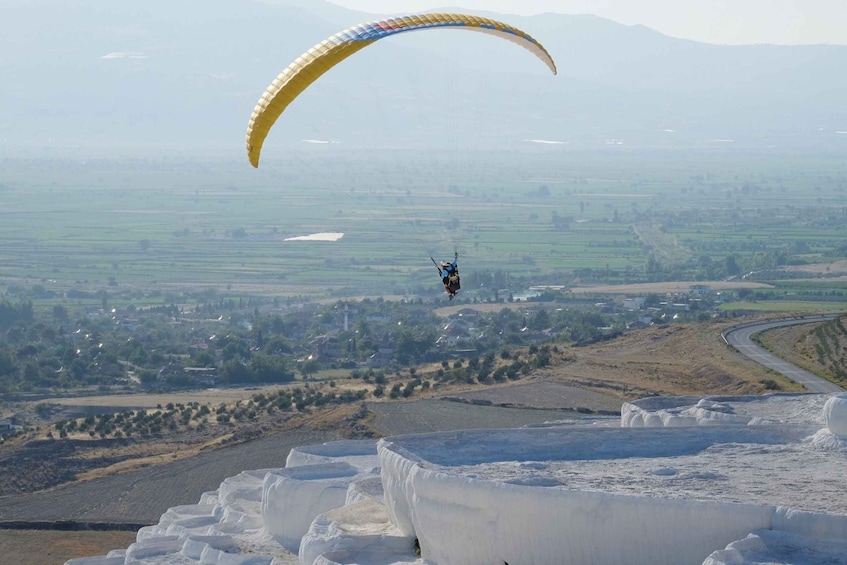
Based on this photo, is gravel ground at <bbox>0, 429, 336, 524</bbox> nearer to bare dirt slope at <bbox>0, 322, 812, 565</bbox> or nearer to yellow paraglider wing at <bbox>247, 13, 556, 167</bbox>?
bare dirt slope at <bbox>0, 322, 812, 565</bbox>

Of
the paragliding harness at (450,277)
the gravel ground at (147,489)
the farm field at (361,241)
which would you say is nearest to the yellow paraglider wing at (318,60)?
the paragliding harness at (450,277)

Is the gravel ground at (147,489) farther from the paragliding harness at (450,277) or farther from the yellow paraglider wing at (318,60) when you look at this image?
the yellow paraglider wing at (318,60)

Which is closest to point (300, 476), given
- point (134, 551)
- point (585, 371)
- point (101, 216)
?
point (134, 551)

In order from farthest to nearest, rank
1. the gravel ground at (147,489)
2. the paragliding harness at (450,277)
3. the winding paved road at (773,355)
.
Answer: the winding paved road at (773,355) < the gravel ground at (147,489) < the paragliding harness at (450,277)

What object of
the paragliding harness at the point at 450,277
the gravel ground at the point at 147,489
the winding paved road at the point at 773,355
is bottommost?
the gravel ground at the point at 147,489

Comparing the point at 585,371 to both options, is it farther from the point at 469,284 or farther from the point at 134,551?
the point at 469,284

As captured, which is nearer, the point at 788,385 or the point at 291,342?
the point at 788,385
